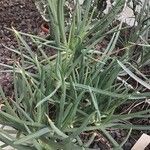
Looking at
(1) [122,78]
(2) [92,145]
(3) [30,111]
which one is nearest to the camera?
(3) [30,111]

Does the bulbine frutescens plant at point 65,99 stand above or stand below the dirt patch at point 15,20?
below

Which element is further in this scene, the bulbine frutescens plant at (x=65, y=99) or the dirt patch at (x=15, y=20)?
the dirt patch at (x=15, y=20)

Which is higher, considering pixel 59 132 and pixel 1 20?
pixel 1 20

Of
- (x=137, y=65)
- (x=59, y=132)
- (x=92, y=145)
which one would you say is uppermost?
(x=137, y=65)

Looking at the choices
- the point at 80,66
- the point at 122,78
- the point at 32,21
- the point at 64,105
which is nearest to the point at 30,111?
the point at 64,105

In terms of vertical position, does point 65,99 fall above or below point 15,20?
below

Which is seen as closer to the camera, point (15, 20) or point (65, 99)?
point (65, 99)

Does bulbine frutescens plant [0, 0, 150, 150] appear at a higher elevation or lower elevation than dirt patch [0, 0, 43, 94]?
lower

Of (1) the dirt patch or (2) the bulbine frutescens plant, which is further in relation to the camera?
(1) the dirt patch

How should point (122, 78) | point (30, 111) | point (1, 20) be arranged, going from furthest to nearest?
point (1, 20)
point (122, 78)
point (30, 111)

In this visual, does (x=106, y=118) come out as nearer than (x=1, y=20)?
Yes

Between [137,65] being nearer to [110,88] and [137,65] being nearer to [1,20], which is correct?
[110,88]
